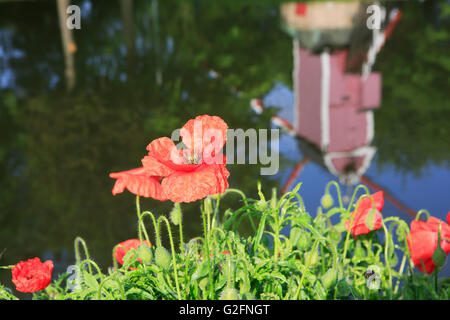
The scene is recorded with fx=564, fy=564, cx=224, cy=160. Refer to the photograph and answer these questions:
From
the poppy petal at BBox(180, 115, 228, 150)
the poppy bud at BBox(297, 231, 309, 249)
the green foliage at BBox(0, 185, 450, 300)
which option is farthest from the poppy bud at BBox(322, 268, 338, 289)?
the poppy petal at BBox(180, 115, 228, 150)

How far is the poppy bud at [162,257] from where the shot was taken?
2.25 ft

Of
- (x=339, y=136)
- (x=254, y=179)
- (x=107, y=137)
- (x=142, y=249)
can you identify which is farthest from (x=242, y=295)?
(x=107, y=137)

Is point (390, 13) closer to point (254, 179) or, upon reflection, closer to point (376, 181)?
point (376, 181)

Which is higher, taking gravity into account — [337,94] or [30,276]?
[337,94]

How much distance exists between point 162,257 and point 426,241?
1.26 ft

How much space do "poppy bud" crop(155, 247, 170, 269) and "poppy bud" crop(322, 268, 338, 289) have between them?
0.20 m

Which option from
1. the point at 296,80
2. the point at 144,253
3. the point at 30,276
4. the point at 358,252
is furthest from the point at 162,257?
the point at 296,80

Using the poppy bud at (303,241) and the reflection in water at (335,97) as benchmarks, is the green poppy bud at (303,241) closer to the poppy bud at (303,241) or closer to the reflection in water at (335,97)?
the poppy bud at (303,241)

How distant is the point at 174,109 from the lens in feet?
8.01

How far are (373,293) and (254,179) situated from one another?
883mm

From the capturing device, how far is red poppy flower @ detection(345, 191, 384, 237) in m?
0.82

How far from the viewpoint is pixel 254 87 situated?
2762 millimetres

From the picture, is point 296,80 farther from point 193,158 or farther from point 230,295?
point 230,295

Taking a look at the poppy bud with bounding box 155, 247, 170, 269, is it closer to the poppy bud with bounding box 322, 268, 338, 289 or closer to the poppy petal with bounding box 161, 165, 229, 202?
the poppy petal with bounding box 161, 165, 229, 202
